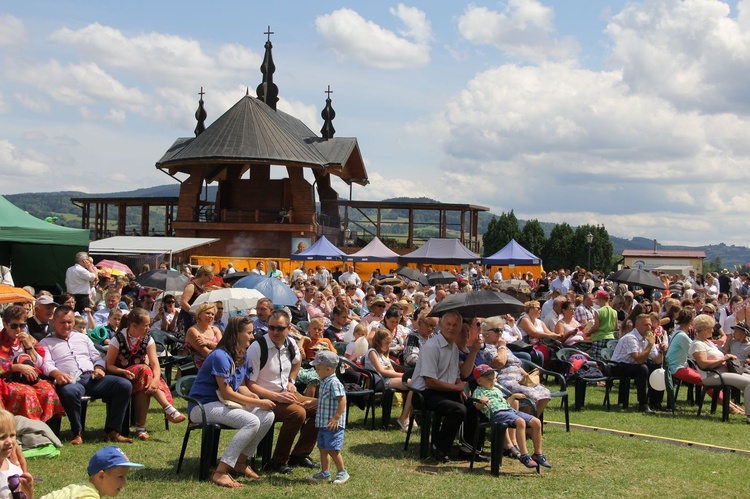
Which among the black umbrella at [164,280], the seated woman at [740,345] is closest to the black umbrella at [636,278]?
the seated woman at [740,345]

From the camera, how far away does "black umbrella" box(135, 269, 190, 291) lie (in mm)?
15789

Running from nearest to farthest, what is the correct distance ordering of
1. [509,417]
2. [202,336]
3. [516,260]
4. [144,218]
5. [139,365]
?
[509,417] < [139,365] < [202,336] < [516,260] < [144,218]

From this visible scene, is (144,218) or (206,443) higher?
(144,218)

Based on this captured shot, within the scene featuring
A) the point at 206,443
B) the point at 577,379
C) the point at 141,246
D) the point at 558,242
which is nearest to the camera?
the point at 206,443

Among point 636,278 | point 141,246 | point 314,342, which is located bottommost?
point 314,342

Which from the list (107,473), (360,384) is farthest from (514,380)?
(107,473)

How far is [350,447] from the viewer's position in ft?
28.6

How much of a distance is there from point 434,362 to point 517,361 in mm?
1422

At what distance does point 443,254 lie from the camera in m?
33.0

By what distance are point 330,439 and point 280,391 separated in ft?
2.25

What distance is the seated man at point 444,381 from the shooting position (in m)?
8.31

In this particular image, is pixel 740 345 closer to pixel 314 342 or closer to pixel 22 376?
pixel 314 342

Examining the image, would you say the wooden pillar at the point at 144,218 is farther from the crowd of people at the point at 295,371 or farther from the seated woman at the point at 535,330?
the seated woman at the point at 535,330

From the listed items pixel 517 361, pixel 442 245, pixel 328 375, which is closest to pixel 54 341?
pixel 328 375
